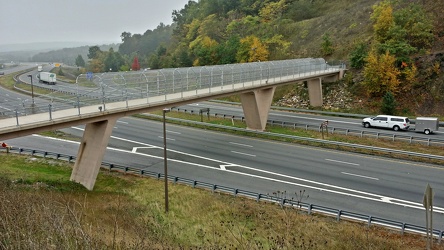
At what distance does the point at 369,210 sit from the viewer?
21.2 meters

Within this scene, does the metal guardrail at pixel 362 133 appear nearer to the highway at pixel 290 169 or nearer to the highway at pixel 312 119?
the highway at pixel 312 119

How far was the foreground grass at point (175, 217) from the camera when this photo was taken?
50.4 ft

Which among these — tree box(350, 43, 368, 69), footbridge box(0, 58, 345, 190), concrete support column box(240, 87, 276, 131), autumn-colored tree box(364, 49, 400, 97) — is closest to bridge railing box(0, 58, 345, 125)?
footbridge box(0, 58, 345, 190)

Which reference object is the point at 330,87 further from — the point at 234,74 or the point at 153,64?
the point at 153,64

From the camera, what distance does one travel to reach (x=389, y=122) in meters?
40.4

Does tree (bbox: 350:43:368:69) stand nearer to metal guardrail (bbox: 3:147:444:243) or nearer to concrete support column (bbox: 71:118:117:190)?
metal guardrail (bbox: 3:147:444:243)

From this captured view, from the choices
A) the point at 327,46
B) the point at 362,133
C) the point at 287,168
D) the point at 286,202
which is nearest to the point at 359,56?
the point at 327,46

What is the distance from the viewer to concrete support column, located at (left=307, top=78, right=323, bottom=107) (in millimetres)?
52500

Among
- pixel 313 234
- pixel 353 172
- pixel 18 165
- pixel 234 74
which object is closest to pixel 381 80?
pixel 234 74

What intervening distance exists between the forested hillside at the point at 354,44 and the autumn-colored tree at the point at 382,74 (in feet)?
0.39

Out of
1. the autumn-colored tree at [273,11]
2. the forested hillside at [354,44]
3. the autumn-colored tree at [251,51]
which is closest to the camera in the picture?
→ the forested hillside at [354,44]

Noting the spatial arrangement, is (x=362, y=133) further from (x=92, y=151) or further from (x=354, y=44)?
(x=354, y=44)

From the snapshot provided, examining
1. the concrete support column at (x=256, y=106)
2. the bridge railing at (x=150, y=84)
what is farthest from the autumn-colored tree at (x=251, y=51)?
the concrete support column at (x=256, y=106)

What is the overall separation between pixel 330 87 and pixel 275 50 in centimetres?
2167
